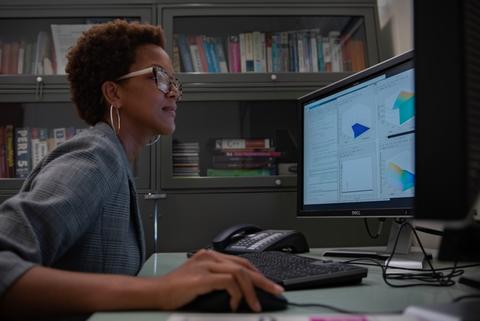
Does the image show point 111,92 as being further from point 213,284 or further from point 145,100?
point 213,284

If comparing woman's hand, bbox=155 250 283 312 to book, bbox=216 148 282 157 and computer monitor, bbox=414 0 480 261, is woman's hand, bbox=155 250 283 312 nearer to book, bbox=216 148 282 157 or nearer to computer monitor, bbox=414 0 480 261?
computer monitor, bbox=414 0 480 261

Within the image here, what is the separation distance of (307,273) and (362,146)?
1.69ft

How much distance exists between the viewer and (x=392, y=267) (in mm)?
1022

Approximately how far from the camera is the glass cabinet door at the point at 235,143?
1.95 meters

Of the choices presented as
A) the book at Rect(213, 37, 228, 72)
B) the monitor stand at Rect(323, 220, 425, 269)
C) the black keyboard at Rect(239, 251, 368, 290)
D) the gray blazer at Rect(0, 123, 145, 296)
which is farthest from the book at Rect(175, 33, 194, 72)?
the black keyboard at Rect(239, 251, 368, 290)

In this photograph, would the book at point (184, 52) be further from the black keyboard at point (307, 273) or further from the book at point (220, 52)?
the black keyboard at point (307, 273)

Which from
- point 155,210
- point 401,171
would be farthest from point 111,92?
point 401,171

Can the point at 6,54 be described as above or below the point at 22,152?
above

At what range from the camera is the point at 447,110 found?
1.56 ft

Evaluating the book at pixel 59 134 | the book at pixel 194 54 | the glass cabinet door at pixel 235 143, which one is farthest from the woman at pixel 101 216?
the book at pixel 59 134

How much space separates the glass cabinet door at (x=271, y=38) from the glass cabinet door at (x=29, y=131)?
58cm

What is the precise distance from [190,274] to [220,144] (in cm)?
149

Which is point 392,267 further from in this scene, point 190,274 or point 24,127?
point 24,127

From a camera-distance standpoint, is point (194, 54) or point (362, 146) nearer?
point (362, 146)
